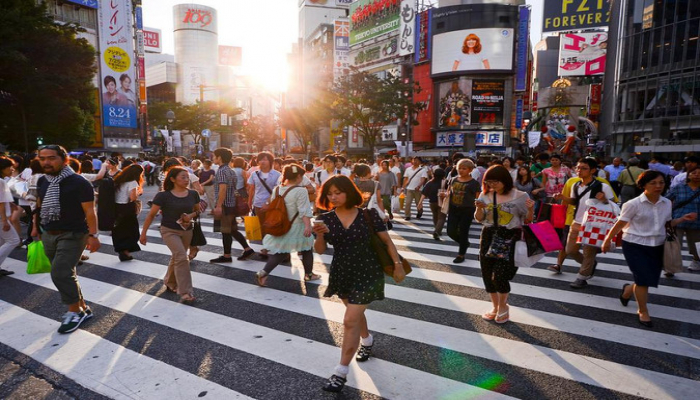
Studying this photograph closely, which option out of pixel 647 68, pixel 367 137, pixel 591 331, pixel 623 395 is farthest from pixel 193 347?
pixel 647 68

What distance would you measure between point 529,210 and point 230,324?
3451 mm

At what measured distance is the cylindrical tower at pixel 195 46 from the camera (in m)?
122

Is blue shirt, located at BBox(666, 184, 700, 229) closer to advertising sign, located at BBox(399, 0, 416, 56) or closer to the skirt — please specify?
the skirt

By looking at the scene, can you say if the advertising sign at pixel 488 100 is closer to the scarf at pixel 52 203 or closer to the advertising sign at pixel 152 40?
the scarf at pixel 52 203

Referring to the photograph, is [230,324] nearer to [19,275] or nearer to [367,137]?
[19,275]

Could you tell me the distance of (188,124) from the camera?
53031 mm

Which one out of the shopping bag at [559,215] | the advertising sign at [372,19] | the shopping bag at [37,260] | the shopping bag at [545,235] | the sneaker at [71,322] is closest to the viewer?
the sneaker at [71,322]

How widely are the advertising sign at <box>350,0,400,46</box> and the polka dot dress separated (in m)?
51.2

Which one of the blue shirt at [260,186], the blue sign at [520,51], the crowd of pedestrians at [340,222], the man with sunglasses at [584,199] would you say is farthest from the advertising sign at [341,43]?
the man with sunglasses at [584,199]

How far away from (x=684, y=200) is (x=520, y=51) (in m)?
40.5

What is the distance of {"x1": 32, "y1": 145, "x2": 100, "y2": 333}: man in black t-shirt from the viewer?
4430mm

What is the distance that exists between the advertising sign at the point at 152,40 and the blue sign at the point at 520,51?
116 m

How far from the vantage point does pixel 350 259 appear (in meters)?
3.47

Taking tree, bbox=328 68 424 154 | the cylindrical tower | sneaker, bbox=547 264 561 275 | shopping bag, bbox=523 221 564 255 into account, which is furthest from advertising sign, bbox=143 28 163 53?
shopping bag, bbox=523 221 564 255
